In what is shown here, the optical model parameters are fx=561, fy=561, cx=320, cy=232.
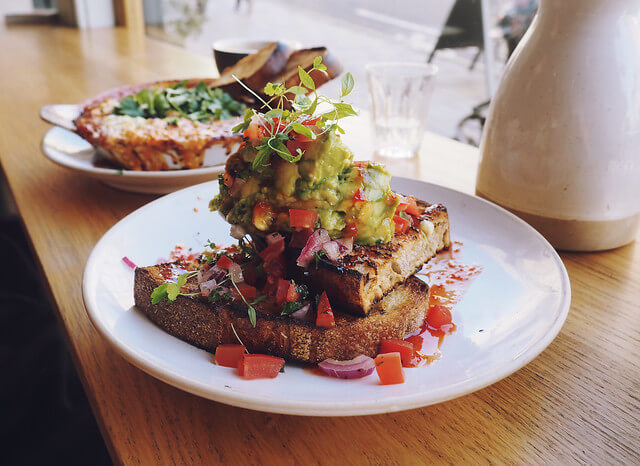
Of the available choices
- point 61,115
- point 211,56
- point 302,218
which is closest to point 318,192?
point 302,218

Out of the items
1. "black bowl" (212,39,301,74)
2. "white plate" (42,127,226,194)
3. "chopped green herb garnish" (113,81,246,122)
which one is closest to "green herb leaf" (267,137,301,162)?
"white plate" (42,127,226,194)

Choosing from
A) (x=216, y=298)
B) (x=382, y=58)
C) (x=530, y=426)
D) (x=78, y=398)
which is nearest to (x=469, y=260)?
(x=530, y=426)

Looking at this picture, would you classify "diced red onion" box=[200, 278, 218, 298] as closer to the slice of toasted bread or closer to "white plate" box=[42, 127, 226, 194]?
"white plate" box=[42, 127, 226, 194]

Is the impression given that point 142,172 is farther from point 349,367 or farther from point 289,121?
point 349,367

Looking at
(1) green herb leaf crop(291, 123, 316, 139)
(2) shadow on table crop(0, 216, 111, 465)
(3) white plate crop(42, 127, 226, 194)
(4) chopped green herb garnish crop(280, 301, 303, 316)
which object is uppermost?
(1) green herb leaf crop(291, 123, 316, 139)

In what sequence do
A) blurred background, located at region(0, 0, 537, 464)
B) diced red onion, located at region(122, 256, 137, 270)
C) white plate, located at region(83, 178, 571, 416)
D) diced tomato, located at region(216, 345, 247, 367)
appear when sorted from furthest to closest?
blurred background, located at region(0, 0, 537, 464) < diced red onion, located at region(122, 256, 137, 270) < diced tomato, located at region(216, 345, 247, 367) < white plate, located at region(83, 178, 571, 416)

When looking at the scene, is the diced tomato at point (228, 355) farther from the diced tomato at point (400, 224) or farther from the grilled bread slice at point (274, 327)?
the diced tomato at point (400, 224)
